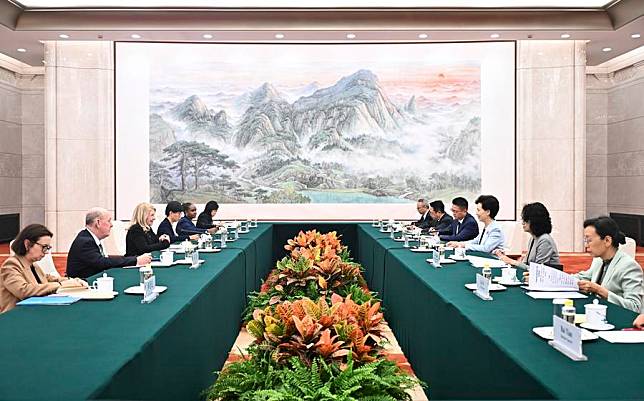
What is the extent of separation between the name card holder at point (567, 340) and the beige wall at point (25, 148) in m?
14.3

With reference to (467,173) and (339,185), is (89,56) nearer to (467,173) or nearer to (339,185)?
(339,185)

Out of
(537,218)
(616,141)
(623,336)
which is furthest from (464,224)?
(616,141)

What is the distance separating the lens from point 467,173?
13445 mm

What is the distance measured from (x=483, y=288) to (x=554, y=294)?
0.40 m

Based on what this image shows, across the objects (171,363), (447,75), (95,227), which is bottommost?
(171,363)

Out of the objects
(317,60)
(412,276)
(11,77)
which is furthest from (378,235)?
(11,77)

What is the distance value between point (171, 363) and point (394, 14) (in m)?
8.96

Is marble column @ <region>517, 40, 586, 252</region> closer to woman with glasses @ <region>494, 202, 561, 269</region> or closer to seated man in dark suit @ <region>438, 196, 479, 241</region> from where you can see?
seated man in dark suit @ <region>438, 196, 479, 241</region>

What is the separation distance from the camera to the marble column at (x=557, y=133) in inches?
478

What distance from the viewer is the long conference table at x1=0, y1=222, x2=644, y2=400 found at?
210 centimetres

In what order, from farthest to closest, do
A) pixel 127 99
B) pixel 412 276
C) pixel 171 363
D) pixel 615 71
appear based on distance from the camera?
pixel 615 71 → pixel 127 99 → pixel 412 276 → pixel 171 363

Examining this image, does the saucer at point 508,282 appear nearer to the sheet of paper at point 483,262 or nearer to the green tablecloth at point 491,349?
the green tablecloth at point 491,349

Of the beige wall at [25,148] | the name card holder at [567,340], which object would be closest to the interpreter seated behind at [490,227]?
the name card holder at [567,340]

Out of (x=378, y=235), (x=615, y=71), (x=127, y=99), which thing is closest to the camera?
(x=378, y=235)
